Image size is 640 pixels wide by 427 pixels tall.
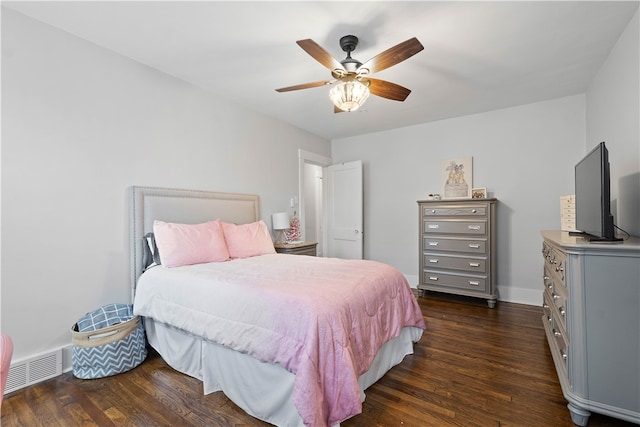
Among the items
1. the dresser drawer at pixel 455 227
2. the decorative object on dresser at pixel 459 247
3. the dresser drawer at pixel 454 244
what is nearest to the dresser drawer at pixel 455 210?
the decorative object on dresser at pixel 459 247

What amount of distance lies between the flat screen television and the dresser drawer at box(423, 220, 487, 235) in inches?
52.7

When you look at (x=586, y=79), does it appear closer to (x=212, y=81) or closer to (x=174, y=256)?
(x=212, y=81)

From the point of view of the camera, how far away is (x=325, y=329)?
1.46 meters

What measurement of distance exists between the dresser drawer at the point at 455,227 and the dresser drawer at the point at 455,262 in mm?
325

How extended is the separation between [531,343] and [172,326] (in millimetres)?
3009

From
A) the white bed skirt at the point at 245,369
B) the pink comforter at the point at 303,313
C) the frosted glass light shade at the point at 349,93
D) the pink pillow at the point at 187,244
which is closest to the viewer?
the pink comforter at the point at 303,313

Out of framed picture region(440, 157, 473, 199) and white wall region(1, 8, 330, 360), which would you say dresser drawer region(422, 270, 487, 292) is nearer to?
framed picture region(440, 157, 473, 199)

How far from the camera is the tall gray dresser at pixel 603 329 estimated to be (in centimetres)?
150

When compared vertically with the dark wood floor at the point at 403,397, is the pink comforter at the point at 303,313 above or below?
above

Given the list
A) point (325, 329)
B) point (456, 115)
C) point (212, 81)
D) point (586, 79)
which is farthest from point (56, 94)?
point (586, 79)

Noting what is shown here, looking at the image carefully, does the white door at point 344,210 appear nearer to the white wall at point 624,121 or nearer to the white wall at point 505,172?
the white wall at point 505,172

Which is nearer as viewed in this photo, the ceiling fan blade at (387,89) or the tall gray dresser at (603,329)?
the tall gray dresser at (603,329)

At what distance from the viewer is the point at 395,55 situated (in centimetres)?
191

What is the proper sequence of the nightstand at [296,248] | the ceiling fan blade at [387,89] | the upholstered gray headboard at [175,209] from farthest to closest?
the nightstand at [296,248] → the upholstered gray headboard at [175,209] → the ceiling fan blade at [387,89]
